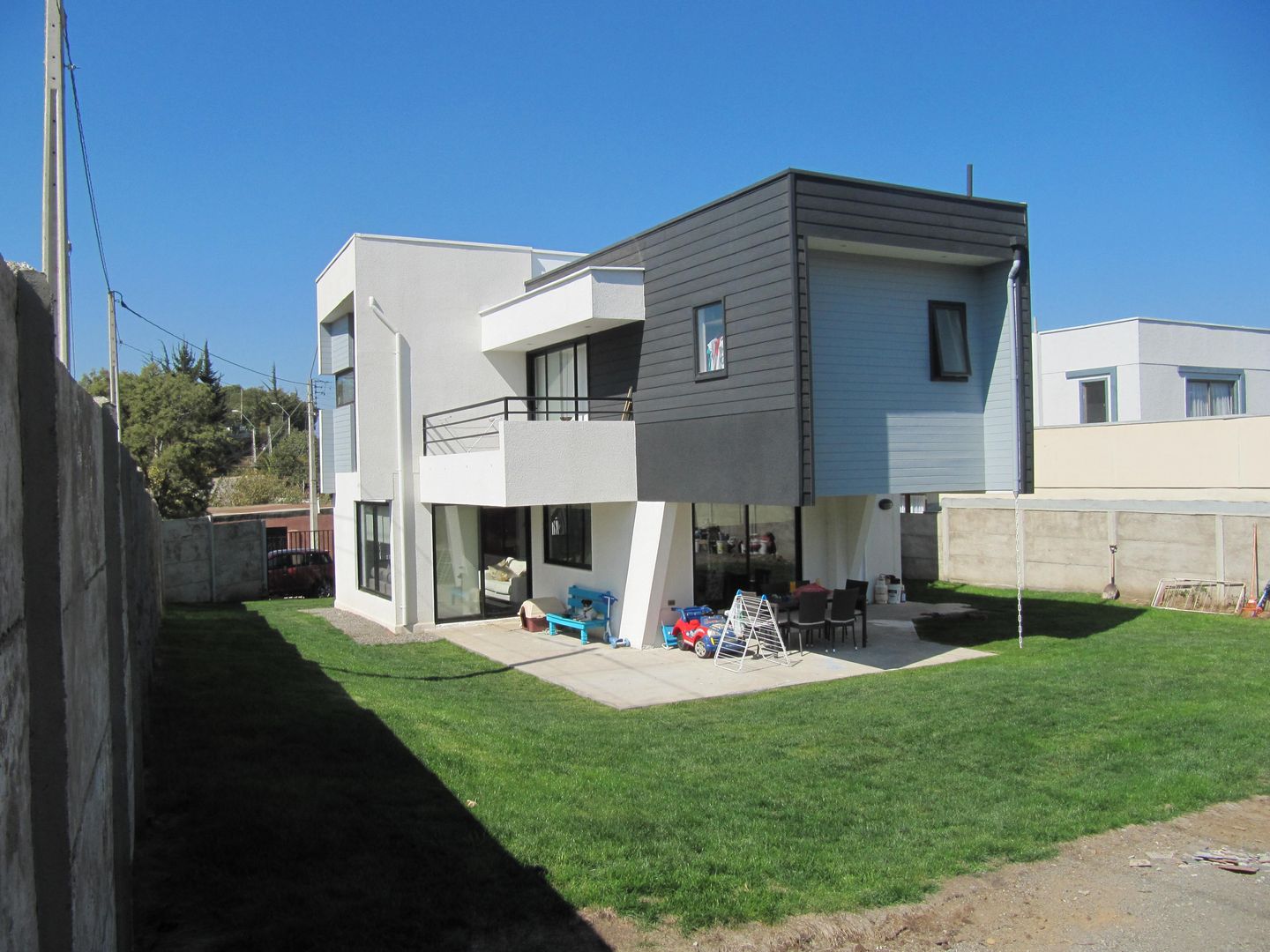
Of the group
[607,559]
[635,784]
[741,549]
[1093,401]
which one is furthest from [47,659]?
Result: [1093,401]

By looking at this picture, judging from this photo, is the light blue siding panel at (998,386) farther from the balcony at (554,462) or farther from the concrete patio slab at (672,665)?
the balcony at (554,462)

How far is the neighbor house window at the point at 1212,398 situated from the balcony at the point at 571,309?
2085cm

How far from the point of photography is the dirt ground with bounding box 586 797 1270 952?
5.05m

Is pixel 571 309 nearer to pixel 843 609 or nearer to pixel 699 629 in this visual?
pixel 699 629

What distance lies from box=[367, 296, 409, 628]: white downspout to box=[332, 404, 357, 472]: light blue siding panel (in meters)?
1.85

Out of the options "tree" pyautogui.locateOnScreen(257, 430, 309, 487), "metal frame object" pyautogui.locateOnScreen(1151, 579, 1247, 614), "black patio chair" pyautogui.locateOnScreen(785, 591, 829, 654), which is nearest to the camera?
"black patio chair" pyautogui.locateOnScreen(785, 591, 829, 654)

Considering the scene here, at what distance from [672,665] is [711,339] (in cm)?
482

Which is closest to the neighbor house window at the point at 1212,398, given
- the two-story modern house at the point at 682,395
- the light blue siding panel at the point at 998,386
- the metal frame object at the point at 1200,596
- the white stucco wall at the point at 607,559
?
the metal frame object at the point at 1200,596

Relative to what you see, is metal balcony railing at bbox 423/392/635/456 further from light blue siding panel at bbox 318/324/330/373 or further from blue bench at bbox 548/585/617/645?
light blue siding panel at bbox 318/324/330/373

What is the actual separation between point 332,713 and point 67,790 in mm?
6598

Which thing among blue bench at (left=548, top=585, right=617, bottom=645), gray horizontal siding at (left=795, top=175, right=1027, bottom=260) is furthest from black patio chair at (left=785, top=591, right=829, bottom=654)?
gray horizontal siding at (left=795, top=175, right=1027, bottom=260)

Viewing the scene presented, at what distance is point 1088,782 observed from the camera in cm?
784

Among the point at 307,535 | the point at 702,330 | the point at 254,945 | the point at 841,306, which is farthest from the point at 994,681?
the point at 307,535

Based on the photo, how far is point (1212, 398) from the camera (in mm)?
28516
